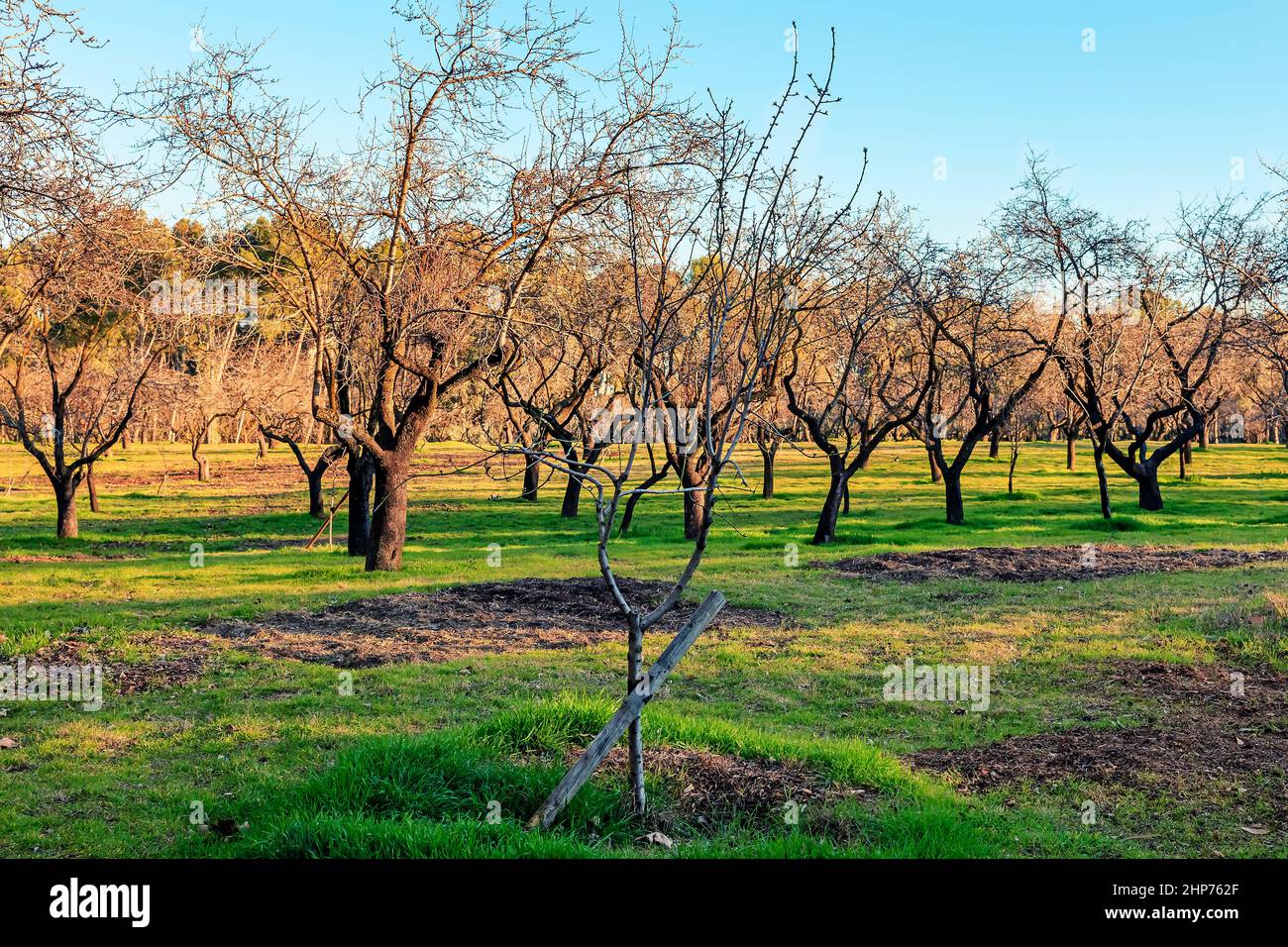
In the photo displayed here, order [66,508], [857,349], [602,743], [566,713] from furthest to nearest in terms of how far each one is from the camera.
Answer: [66,508], [857,349], [566,713], [602,743]

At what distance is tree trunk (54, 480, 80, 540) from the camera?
2239cm

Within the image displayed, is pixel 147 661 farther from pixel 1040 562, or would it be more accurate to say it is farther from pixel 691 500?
pixel 1040 562

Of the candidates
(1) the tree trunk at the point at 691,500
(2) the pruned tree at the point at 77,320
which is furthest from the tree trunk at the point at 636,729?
(1) the tree trunk at the point at 691,500

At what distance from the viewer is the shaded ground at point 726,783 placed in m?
5.67

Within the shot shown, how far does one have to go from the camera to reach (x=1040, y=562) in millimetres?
17844

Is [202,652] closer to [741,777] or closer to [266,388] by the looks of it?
[741,777]

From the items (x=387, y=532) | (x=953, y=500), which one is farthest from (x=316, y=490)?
(x=953, y=500)

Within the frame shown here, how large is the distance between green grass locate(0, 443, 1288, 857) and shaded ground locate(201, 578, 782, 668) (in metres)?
0.56

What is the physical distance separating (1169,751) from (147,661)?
31.6 ft

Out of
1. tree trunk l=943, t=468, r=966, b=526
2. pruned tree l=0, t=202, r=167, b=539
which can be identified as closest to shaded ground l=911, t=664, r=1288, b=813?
pruned tree l=0, t=202, r=167, b=539

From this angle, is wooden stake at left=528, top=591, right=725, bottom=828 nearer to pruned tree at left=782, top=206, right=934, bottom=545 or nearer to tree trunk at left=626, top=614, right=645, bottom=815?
tree trunk at left=626, top=614, right=645, bottom=815

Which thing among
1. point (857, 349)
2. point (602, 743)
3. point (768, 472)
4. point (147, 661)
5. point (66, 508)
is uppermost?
point (857, 349)

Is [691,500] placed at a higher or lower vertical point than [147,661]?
higher

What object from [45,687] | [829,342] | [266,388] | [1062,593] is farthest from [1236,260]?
[266,388]
